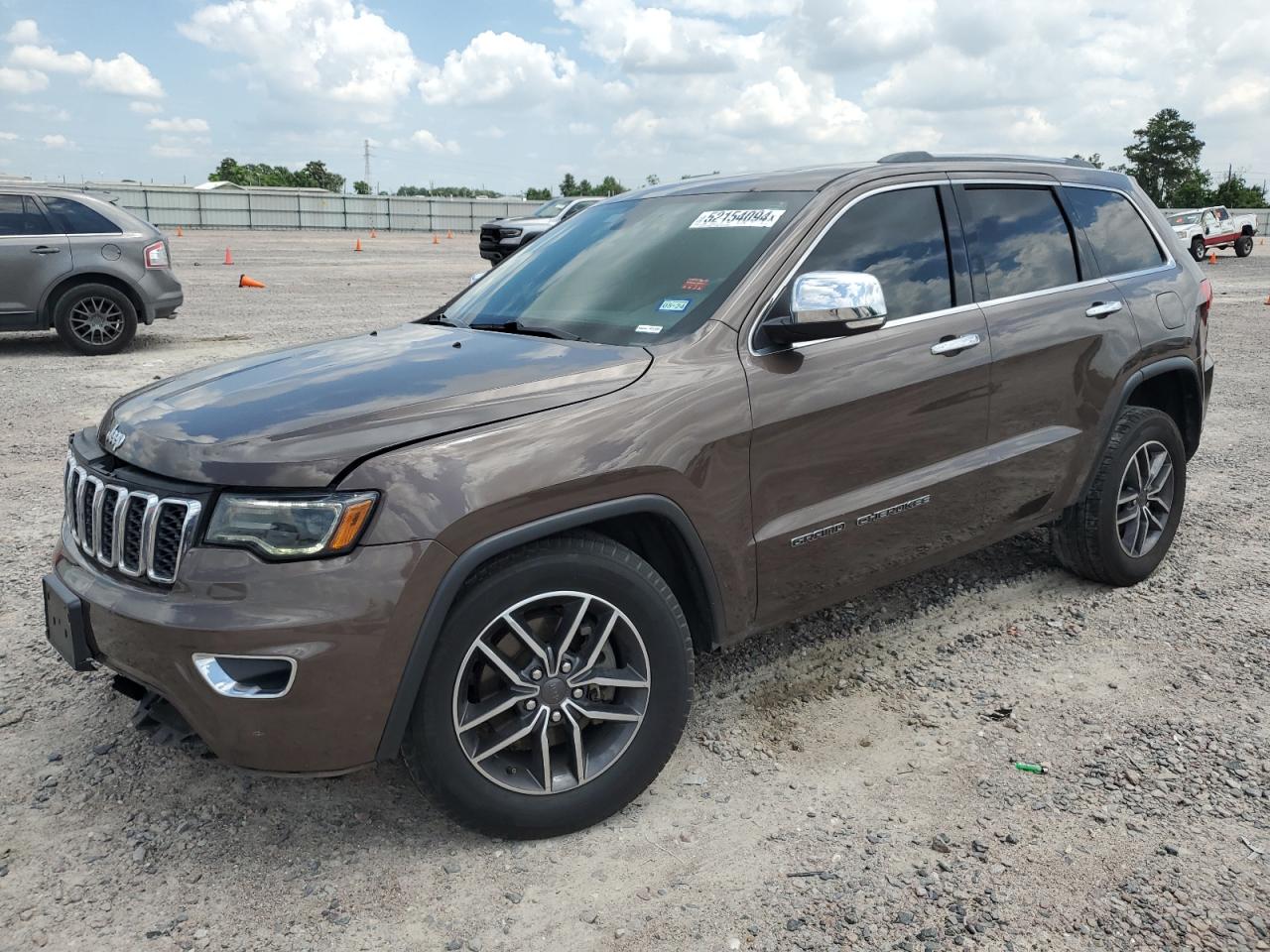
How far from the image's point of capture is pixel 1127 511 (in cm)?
469

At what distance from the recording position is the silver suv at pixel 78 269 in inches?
419

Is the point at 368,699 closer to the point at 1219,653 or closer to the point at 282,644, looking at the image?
the point at 282,644

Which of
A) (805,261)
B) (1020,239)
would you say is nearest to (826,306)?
(805,261)

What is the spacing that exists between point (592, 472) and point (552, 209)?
25.5 m

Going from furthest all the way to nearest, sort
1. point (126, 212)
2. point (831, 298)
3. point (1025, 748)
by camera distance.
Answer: point (126, 212)
point (1025, 748)
point (831, 298)

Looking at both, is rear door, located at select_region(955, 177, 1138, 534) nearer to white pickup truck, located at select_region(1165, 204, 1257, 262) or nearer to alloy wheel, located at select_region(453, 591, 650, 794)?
alloy wheel, located at select_region(453, 591, 650, 794)

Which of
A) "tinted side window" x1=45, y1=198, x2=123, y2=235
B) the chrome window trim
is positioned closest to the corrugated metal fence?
"tinted side window" x1=45, y1=198, x2=123, y2=235

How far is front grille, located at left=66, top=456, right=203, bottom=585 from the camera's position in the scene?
2.60 m

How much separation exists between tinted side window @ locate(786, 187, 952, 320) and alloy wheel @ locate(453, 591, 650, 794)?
55.8 inches

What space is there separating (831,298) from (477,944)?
2.02 metres

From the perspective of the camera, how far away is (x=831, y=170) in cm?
382

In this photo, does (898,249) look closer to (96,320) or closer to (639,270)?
(639,270)

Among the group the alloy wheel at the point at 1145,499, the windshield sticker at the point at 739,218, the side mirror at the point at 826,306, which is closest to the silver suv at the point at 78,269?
the windshield sticker at the point at 739,218

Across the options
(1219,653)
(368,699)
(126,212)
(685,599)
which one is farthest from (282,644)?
(126,212)
